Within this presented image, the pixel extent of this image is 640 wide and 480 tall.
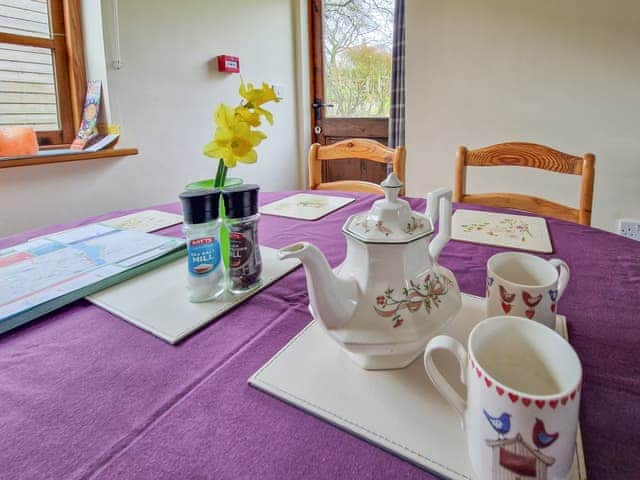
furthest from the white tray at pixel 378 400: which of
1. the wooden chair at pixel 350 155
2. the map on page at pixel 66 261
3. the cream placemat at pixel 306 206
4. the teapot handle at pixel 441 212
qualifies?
the wooden chair at pixel 350 155

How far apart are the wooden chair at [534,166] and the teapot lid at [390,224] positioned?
2.91 feet

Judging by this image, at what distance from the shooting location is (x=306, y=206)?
1.23 m

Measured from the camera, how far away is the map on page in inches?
25.1

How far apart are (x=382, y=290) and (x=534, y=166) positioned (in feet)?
3.42

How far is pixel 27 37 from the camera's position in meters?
1.64

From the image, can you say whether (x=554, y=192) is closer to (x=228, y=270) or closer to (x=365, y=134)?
(x=365, y=134)

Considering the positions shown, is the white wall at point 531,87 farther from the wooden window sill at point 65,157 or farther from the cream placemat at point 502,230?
the wooden window sill at point 65,157

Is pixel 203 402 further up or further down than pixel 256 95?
further down

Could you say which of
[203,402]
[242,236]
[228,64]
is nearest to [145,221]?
[242,236]

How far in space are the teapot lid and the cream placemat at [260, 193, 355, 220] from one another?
63 centimetres

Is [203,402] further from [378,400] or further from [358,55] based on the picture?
[358,55]

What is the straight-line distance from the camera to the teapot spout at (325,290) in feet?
1.37

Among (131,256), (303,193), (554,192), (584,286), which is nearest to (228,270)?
(131,256)

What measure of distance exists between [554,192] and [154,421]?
7.28ft
